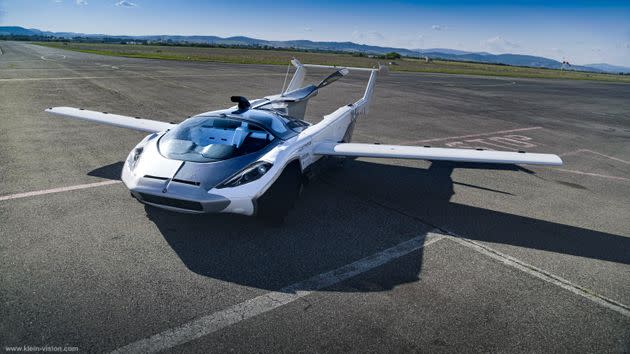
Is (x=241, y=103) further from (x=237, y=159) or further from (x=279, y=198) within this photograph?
(x=279, y=198)

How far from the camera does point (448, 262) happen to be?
5.54 m

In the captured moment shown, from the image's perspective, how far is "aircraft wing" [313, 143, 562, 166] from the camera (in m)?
7.27

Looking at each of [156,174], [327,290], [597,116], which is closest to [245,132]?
[156,174]

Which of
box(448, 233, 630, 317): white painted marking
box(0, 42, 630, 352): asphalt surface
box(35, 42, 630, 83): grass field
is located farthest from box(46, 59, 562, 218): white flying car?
box(35, 42, 630, 83): grass field

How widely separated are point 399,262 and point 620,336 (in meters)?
2.54

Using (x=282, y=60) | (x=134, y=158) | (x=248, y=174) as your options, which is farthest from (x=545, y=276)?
(x=282, y=60)

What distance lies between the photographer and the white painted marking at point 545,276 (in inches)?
188

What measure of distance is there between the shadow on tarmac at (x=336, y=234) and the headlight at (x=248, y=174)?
2.85ft

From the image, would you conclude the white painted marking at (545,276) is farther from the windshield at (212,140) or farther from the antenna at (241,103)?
the antenna at (241,103)

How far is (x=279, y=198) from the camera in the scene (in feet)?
19.9

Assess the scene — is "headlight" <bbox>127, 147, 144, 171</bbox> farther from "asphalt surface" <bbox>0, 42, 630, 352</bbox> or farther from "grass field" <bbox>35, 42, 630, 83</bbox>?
"grass field" <bbox>35, 42, 630, 83</bbox>

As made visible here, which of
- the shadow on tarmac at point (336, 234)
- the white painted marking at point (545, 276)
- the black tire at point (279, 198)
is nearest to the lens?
the white painted marking at point (545, 276)

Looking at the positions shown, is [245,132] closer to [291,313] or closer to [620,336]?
[291,313]

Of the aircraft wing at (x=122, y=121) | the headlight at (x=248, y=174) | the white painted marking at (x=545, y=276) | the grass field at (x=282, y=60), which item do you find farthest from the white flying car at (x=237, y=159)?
the grass field at (x=282, y=60)
